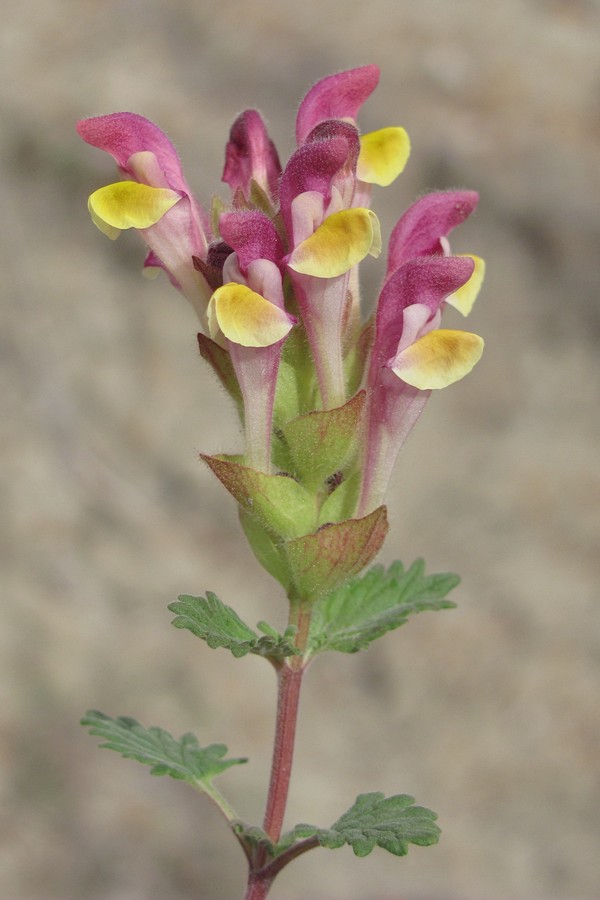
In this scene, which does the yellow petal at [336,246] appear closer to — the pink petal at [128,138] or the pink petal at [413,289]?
the pink petal at [413,289]

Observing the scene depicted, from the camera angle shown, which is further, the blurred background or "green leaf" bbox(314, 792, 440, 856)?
the blurred background

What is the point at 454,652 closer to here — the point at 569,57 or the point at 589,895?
the point at 589,895

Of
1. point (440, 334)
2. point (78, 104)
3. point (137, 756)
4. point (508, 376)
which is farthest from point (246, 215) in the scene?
point (78, 104)

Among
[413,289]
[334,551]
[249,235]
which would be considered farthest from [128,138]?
[334,551]

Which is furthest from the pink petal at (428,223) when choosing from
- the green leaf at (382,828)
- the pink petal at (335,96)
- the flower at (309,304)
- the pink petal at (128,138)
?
the green leaf at (382,828)

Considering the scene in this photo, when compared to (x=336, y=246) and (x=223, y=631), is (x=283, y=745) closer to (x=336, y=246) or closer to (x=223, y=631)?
(x=223, y=631)

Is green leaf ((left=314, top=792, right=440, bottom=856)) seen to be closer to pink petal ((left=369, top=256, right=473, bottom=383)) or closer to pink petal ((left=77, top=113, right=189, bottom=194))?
pink petal ((left=369, top=256, right=473, bottom=383))

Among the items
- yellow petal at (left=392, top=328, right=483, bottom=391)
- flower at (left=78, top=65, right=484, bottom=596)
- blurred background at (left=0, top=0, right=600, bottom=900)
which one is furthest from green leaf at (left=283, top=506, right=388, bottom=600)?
blurred background at (left=0, top=0, right=600, bottom=900)
